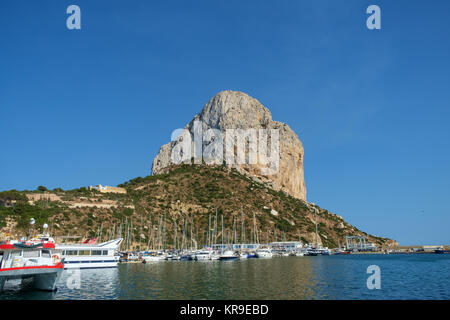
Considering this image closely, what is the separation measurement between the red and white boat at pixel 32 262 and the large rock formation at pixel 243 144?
119126 millimetres

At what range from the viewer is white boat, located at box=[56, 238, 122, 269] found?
51969 mm

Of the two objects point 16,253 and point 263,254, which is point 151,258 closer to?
point 263,254

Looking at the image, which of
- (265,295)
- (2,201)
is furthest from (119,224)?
(265,295)

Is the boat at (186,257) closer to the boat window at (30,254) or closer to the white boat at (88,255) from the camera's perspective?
the white boat at (88,255)

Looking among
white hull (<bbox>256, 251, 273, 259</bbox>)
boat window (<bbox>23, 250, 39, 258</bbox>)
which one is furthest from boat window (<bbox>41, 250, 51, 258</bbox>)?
white hull (<bbox>256, 251, 273, 259</bbox>)

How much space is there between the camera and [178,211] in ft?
348

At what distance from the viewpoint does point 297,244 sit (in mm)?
110562

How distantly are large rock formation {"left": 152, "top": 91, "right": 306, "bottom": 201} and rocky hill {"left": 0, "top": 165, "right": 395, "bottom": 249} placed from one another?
9.29 metres

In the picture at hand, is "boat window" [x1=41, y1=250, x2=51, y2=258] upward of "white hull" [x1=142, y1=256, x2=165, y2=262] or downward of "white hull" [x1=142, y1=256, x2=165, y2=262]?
upward

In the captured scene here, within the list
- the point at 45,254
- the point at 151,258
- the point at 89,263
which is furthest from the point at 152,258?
the point at 45,254

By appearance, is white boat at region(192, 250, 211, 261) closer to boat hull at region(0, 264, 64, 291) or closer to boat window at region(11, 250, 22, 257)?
boat hull at region(0, 264, 64, 291)

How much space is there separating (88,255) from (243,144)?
106m
